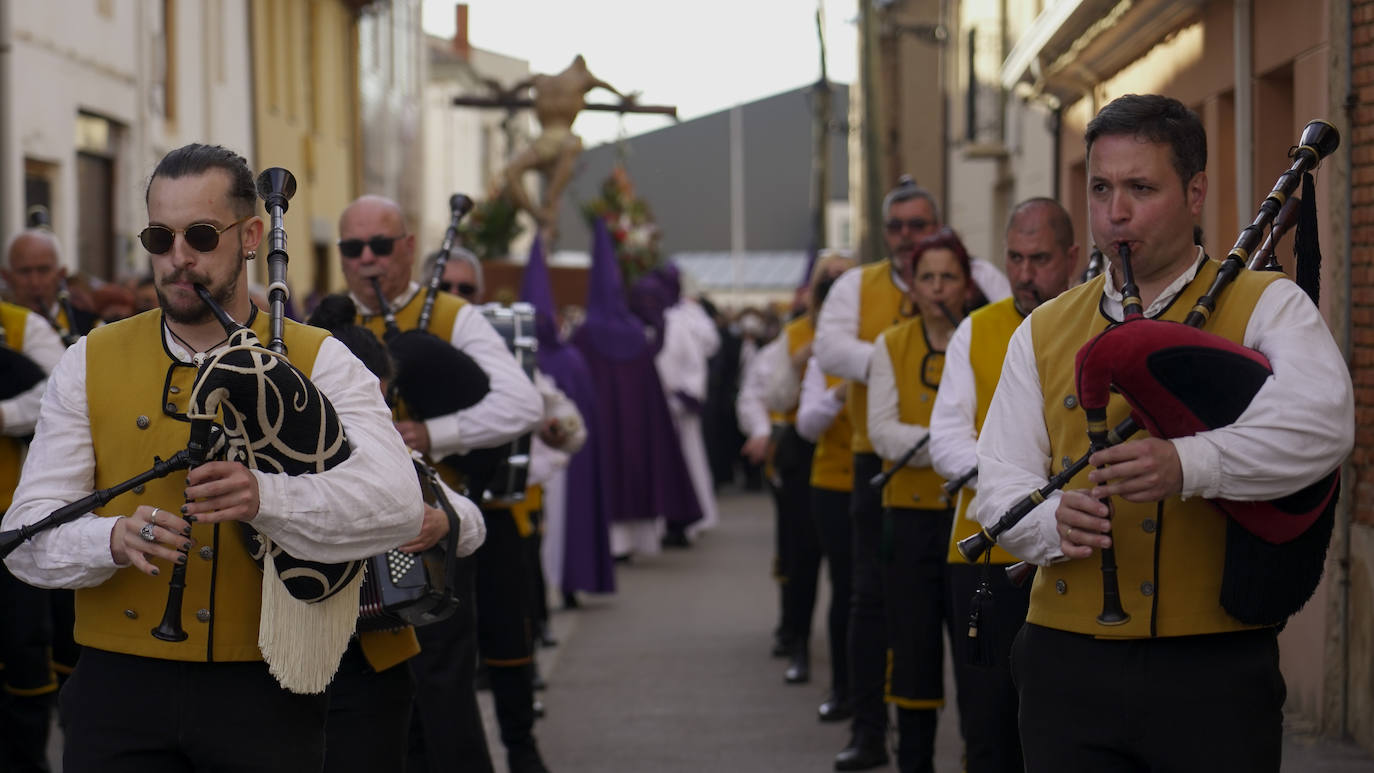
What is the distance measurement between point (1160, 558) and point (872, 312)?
4.26 metres

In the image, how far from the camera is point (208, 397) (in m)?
3.44

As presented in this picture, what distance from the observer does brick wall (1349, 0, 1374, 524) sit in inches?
272

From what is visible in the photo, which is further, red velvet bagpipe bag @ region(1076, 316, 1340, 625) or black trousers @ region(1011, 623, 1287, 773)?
black trousers @ region(1011, 623, 1287, 773)

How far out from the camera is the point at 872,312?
7.69 metres

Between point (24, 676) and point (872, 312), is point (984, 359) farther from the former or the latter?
point (24, 676)

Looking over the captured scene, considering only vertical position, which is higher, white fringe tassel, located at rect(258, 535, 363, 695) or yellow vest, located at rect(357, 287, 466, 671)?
yellow vest, located at rect(357, 287, 466, 671)

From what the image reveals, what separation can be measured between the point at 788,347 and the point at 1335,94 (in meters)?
3.42

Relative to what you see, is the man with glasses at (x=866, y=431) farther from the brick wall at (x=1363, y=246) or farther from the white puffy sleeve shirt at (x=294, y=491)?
the white puffy sleeve shirt at (x=294, y=491)

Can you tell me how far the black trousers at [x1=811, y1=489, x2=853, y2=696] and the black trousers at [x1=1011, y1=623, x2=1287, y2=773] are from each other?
4.99 meters

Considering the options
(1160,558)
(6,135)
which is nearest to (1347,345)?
(1160,558)

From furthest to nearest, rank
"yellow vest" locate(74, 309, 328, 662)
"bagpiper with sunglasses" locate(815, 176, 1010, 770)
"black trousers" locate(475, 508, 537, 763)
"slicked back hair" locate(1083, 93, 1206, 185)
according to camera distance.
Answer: "bagpiper with sunglasses" locate(815, 176, 1010, 770) < "black trousers" locate(475, 508, 537, 763) < "yellow vest" locate(74, 309, 328, 662) < "slicked back hair" locate(1083, 93, 1206, 185)

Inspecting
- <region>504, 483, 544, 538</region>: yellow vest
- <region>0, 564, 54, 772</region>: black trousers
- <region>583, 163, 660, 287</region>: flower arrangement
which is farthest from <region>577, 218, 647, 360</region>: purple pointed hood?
<region>0, 564, 54, 772</region>: black trousers

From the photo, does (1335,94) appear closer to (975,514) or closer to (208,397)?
(975,514)

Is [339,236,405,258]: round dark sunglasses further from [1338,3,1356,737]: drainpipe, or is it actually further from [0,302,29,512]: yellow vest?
[1338,3,1356,737]: drainpipe
